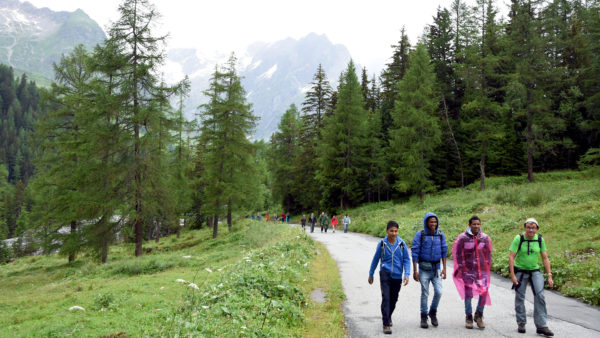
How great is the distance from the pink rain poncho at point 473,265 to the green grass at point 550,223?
4.15 m

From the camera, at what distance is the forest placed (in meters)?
18.2

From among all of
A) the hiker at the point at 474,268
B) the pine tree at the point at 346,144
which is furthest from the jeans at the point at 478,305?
the pine tree at the point at 346,144

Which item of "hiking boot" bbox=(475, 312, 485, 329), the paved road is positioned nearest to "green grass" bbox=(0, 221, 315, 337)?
the paved road

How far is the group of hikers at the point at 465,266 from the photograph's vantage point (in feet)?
19.5

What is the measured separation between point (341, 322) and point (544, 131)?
1228 inches

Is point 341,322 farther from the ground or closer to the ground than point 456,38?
closer to the ground

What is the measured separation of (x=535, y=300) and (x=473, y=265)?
1.12 metres

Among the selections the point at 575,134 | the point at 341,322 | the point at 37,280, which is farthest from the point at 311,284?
the point at 575,134

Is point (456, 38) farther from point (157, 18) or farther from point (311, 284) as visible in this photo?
point (311, 284)

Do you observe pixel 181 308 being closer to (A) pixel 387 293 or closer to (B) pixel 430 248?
(A) pixel 387 293

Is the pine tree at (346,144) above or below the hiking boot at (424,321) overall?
above

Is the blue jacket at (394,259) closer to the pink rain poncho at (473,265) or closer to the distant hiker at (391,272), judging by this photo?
the distant hiker at (391,272)

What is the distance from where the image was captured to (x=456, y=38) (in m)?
36.0

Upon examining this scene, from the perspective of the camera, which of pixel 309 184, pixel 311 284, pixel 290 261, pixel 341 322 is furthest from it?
pixel 309 184
